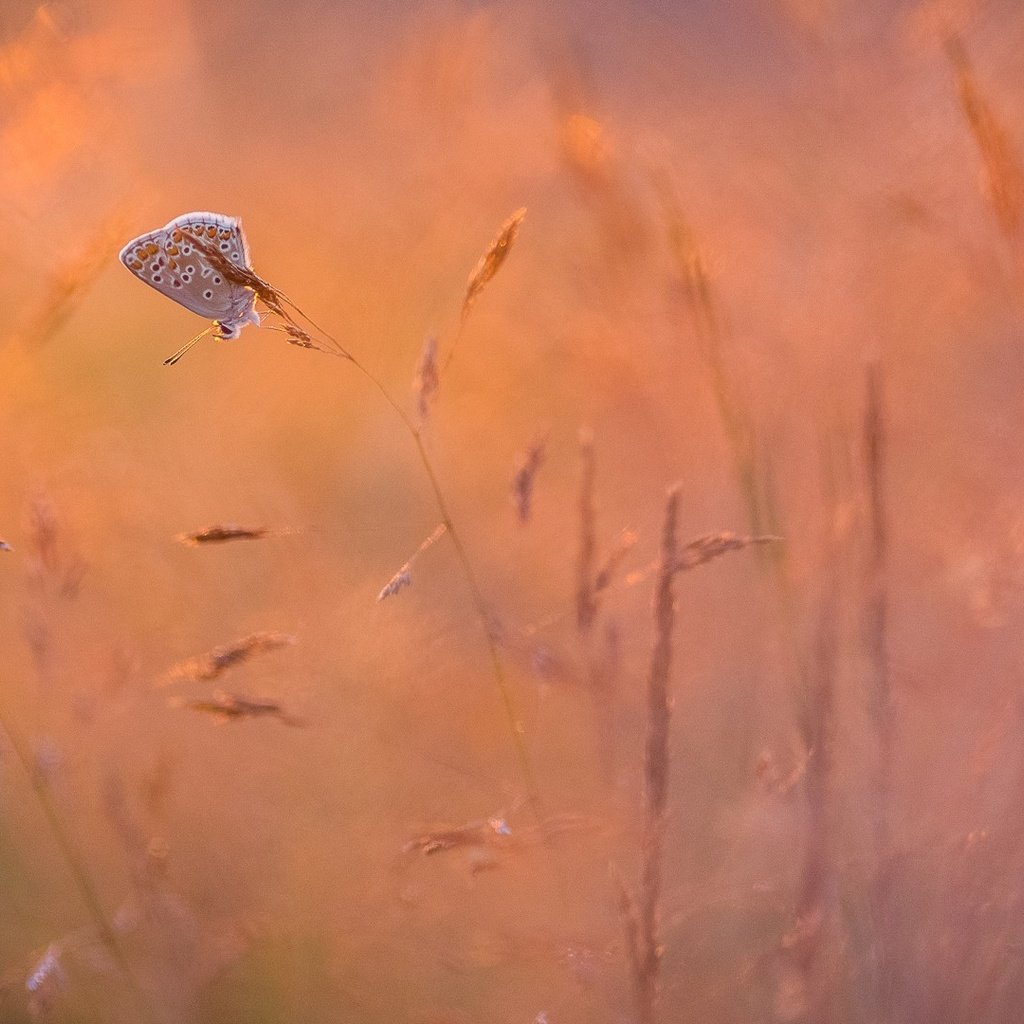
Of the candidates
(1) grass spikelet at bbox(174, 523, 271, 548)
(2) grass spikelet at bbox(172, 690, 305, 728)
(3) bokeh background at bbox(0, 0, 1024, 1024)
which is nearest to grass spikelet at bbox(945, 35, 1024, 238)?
(3) bokeh background at bbox(0, 0, 1024, 1024)

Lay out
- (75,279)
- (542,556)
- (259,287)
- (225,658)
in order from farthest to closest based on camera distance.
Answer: (542,556), (75,279), (225,658), (259,287)

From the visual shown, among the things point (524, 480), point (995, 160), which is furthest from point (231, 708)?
point (995, 160)

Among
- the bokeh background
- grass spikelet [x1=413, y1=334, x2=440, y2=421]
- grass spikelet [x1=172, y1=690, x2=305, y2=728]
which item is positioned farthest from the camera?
the bokeh background

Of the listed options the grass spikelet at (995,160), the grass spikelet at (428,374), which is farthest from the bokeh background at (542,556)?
the grass spikelet at (428,374)

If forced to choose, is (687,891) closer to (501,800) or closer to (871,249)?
(501,800)

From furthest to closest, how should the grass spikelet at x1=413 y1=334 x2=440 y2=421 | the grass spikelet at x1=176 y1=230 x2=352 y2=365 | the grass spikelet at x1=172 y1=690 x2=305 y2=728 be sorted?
the grass spikelet at x1=172 y1=690 x2=305 y2=728
the grass spikelet at x1=413 y1=334 x2=440 y2=421
the grass spikelet at x1=176 y1=230 x2=352 y2=365

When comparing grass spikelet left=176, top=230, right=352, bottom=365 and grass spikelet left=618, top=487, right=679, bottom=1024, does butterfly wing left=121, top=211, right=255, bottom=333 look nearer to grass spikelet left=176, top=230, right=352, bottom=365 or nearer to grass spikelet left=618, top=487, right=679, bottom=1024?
grass spikelet left=176, top=230, right=352, bottom=365

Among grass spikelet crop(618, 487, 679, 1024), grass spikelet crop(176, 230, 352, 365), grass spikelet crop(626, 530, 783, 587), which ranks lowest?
grass spikelet crop(618, 487, 679, 1024)

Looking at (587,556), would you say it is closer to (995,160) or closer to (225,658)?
(225,658)

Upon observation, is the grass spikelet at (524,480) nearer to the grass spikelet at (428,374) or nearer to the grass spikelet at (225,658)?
the grass spikelet at (428,374)
